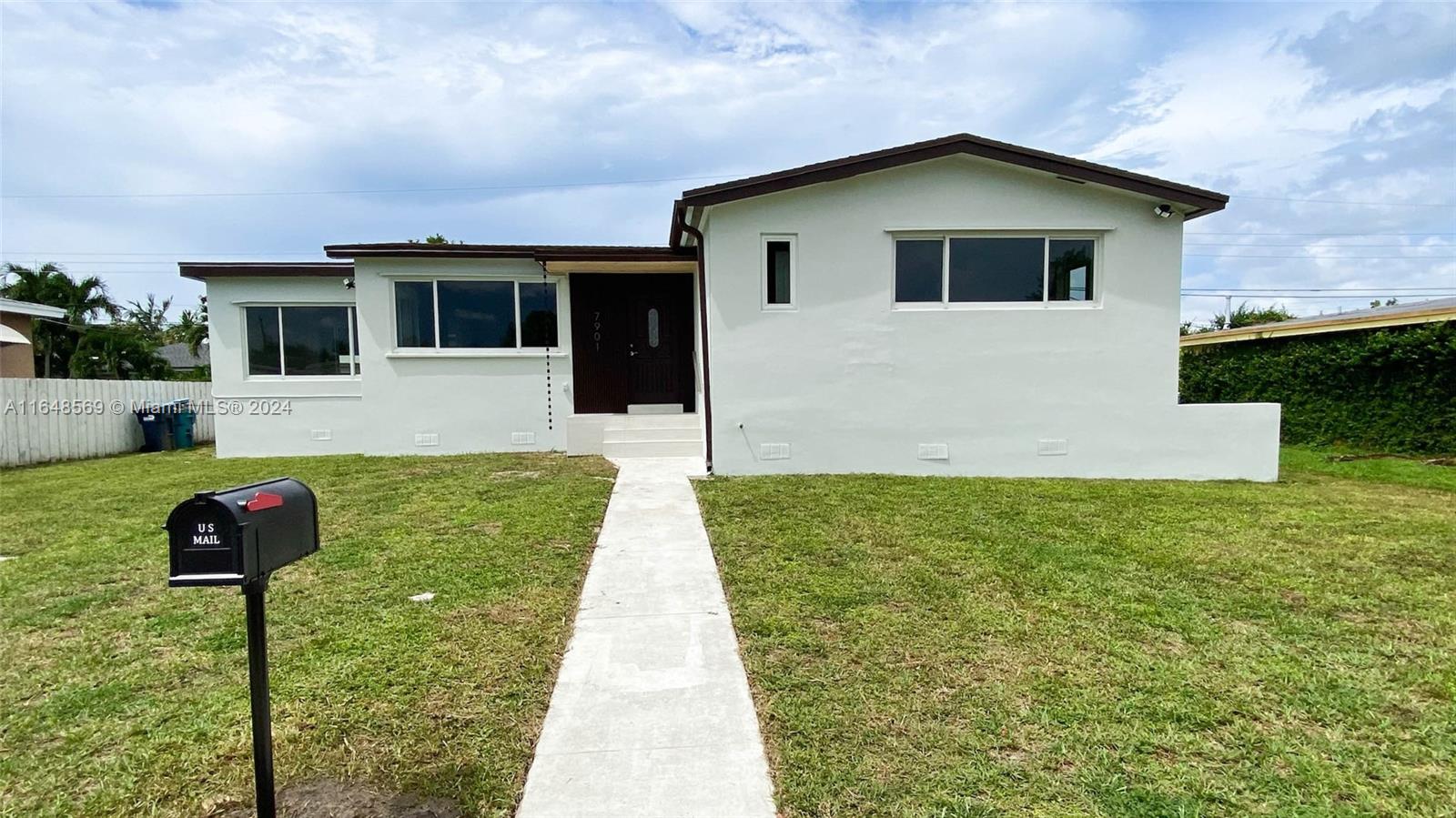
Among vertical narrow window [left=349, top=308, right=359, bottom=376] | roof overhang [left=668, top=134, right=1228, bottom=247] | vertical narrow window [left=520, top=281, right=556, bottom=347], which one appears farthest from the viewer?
vertical narrow window [left=349, top=308, right=359, bottom=376]

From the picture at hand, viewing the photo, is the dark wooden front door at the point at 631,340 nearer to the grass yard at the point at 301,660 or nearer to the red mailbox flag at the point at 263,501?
the grass yard at the point at 301,660

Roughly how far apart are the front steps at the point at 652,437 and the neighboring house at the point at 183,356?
101 feet

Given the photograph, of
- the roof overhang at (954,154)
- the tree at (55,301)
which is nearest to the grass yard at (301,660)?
the roof overhang at (954,154)

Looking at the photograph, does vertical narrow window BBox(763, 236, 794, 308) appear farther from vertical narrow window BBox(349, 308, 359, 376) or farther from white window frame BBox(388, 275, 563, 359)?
vertical narrow window BBox(349, 308, 359, 376)

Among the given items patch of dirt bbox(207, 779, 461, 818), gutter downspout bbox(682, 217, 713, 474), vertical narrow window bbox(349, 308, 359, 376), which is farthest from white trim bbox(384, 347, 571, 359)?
patch of dirt bbox(207, 779, 461, 818)

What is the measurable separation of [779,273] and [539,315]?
478 cm

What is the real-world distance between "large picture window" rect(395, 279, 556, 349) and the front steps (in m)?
2.33

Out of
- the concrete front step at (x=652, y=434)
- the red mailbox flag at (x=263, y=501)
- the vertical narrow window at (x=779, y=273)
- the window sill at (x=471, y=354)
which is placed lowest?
the concrete front step at (x=652, y=434)

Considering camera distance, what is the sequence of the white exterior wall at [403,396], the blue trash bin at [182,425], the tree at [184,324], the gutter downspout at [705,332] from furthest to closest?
the tree at [184,324] < the blue trash bin at [182,425] < the white exterior wall at [403,396] < the gutter downspout at [705,332]

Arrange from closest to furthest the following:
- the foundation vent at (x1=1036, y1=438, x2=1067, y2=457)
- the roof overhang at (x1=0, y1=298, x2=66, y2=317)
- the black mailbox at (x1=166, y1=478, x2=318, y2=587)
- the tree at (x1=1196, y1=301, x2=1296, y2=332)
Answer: the black mailbox at (x1=166, y1=478, x2=318, y2=587) < the foundation vent at (x1=1036, y1=438, x2=1067, y2=457) < the roof overhang at (x1=0, y1=298, x2=66, y2=317) < the tree at (x1=1196, y1=301, x2=1296, y2=332)

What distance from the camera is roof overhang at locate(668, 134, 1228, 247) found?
836cm

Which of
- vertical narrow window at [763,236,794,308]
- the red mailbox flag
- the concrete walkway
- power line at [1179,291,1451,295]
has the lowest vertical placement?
the concrete walkway

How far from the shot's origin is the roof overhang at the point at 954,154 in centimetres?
836

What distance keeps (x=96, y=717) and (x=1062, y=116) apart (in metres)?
16.9
